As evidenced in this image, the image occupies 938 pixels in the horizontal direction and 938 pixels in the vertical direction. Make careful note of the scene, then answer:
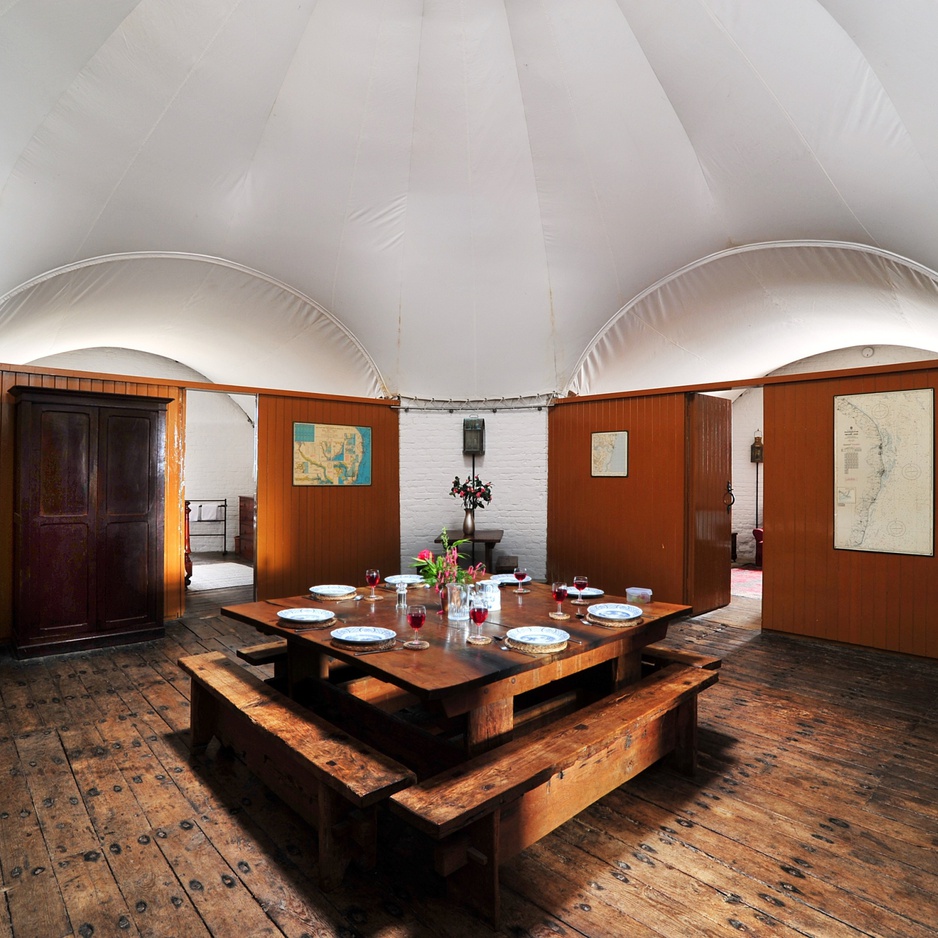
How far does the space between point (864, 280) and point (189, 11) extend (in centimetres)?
554

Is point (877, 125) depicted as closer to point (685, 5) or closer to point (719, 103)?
point (719, 103)

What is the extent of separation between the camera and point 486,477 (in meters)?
7.09

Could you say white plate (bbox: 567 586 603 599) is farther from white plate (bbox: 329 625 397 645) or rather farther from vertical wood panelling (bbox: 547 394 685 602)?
vertical wood panelling (bbox: 547 394 685 602)

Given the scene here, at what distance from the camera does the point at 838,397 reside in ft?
15.5

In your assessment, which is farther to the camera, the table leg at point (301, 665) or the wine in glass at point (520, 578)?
the wine in glass at point (520, 578)

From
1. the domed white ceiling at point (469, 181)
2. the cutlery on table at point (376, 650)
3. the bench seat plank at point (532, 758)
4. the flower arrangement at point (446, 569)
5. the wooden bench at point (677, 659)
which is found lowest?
the wooden bench at point (677, 659)

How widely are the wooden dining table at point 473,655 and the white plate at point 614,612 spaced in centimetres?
5

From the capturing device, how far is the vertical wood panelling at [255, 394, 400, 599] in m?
5.93

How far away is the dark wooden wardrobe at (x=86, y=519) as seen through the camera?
13.9 ft

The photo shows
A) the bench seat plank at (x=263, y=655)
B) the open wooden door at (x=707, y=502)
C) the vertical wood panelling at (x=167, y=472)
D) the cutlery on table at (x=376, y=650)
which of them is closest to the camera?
the cutlery on table at (x=376, y=650)

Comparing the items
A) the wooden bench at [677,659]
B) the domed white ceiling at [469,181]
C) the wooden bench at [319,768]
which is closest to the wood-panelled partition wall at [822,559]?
the domed white ceiling at [469,181]

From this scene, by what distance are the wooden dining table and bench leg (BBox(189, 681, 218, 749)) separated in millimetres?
369

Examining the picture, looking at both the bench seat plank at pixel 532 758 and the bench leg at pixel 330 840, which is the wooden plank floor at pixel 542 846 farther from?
the bench seat plank at pixel 532 758

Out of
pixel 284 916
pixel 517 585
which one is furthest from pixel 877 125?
pixel 284 916
